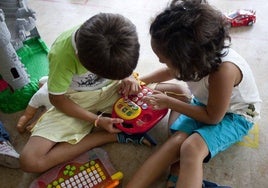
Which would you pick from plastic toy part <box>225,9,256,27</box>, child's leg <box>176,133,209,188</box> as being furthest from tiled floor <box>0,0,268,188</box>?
child's leg <box>176,133,209,188</box>

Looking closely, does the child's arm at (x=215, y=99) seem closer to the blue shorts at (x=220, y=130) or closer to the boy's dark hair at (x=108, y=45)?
the blue shorts at (x=220, y=130)

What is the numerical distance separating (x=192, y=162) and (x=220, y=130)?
129 millimetres

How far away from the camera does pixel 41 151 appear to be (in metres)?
0.91

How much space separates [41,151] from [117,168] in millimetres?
233

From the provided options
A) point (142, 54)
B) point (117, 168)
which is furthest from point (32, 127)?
point (142, 54)

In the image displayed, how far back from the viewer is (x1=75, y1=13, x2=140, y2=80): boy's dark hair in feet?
2.28

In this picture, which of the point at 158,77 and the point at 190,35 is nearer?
the point at 190,35

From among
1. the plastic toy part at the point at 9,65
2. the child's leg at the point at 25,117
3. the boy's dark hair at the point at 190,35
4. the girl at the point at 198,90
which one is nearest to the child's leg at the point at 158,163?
the girl at the point at 198,90

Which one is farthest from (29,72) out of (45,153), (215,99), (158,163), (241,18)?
(241,18)

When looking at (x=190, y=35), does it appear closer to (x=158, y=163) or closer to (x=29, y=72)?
(x=158, y=163)

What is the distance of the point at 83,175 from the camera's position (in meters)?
0.91

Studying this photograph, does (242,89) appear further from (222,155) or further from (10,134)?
(10,134)

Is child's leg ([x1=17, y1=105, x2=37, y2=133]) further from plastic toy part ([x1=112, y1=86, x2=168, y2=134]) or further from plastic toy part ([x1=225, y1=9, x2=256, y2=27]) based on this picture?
plastic toy part ([x1=225, y1=9, x2=256, y2=27])

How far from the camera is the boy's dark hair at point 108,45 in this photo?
69cm
